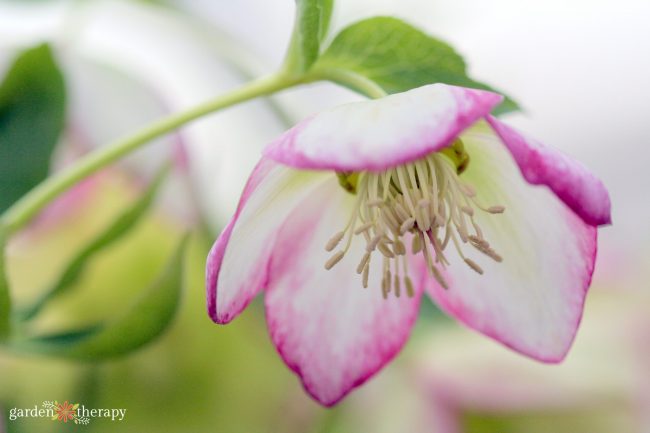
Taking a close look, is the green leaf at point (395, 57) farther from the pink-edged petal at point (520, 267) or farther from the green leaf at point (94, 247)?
the green leaf at point (94, 247)

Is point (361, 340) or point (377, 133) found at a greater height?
point (377, 133)

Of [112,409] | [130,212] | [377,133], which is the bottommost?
[112,409]

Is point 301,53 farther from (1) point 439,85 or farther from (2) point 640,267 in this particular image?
(2) point 640,267

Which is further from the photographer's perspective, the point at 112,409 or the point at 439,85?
the point at 112,409

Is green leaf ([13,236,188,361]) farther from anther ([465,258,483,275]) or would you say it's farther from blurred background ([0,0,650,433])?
anther ([465,258,483,275])

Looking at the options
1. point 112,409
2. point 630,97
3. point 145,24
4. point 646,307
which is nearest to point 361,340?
point 112,409

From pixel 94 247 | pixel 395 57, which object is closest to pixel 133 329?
pixel 94 247

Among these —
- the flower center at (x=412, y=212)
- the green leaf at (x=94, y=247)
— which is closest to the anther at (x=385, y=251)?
the flower center at (x=412, y=212)

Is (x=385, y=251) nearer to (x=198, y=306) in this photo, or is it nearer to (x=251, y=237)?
(x=251, y=237)
